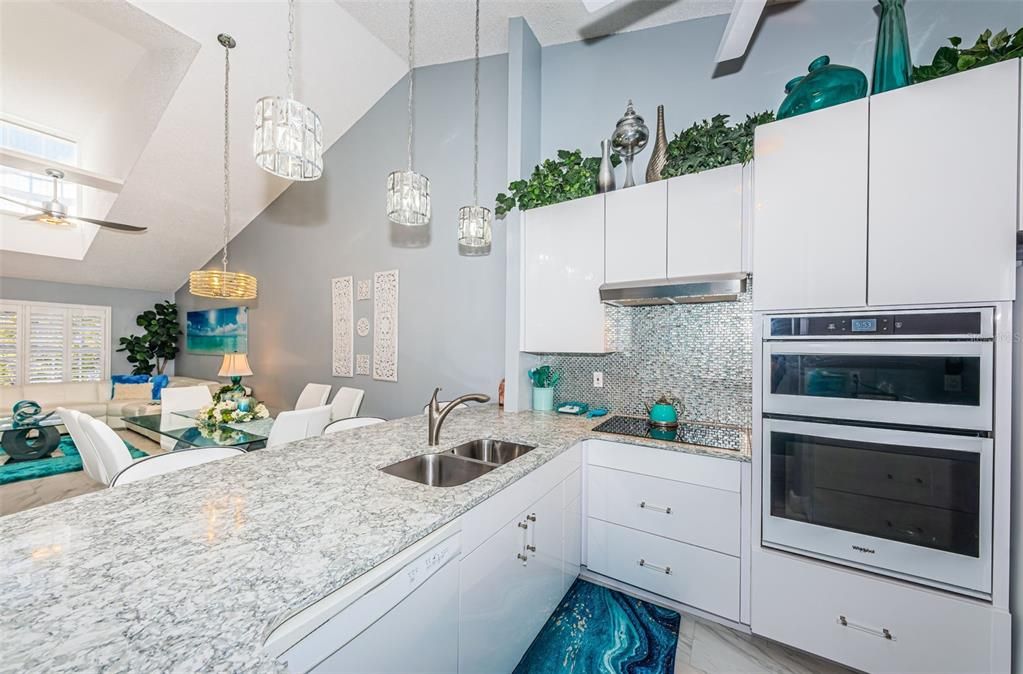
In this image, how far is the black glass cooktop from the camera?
1872mm

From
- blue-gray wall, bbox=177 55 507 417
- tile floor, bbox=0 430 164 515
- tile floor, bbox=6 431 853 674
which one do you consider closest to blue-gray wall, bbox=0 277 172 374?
blue-gray wall, bbox=177 55 507 417

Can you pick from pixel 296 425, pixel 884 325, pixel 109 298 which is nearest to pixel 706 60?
pixel 884 325

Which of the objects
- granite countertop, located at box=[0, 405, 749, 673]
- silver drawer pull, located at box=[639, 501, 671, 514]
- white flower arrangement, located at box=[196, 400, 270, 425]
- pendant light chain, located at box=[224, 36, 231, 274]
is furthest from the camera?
pendant light chain, located at box=[224, 36, 231, 274]

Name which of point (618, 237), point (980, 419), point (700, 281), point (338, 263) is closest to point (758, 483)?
point (980, 419)

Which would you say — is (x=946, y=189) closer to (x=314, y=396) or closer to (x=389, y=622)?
(x=389, y=622)

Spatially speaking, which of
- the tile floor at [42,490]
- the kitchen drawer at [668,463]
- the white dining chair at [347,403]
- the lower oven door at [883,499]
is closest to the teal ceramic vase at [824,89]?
the lower oven door at [883,499]

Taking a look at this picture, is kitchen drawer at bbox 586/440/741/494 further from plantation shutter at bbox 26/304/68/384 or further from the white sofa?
plantation shutter at bbox 26/304/68/384

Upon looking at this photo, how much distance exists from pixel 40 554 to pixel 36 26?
4556 mm

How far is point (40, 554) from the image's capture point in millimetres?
843

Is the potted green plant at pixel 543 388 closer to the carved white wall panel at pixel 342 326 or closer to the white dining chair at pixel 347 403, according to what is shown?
the white dining chair at pixel 347 403

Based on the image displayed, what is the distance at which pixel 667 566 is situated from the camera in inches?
73.2

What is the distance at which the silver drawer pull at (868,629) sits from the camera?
4.64 ft

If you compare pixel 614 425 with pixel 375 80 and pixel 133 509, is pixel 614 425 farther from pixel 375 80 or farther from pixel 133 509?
pixel 375 80

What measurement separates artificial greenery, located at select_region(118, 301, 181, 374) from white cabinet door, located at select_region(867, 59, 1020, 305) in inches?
348
